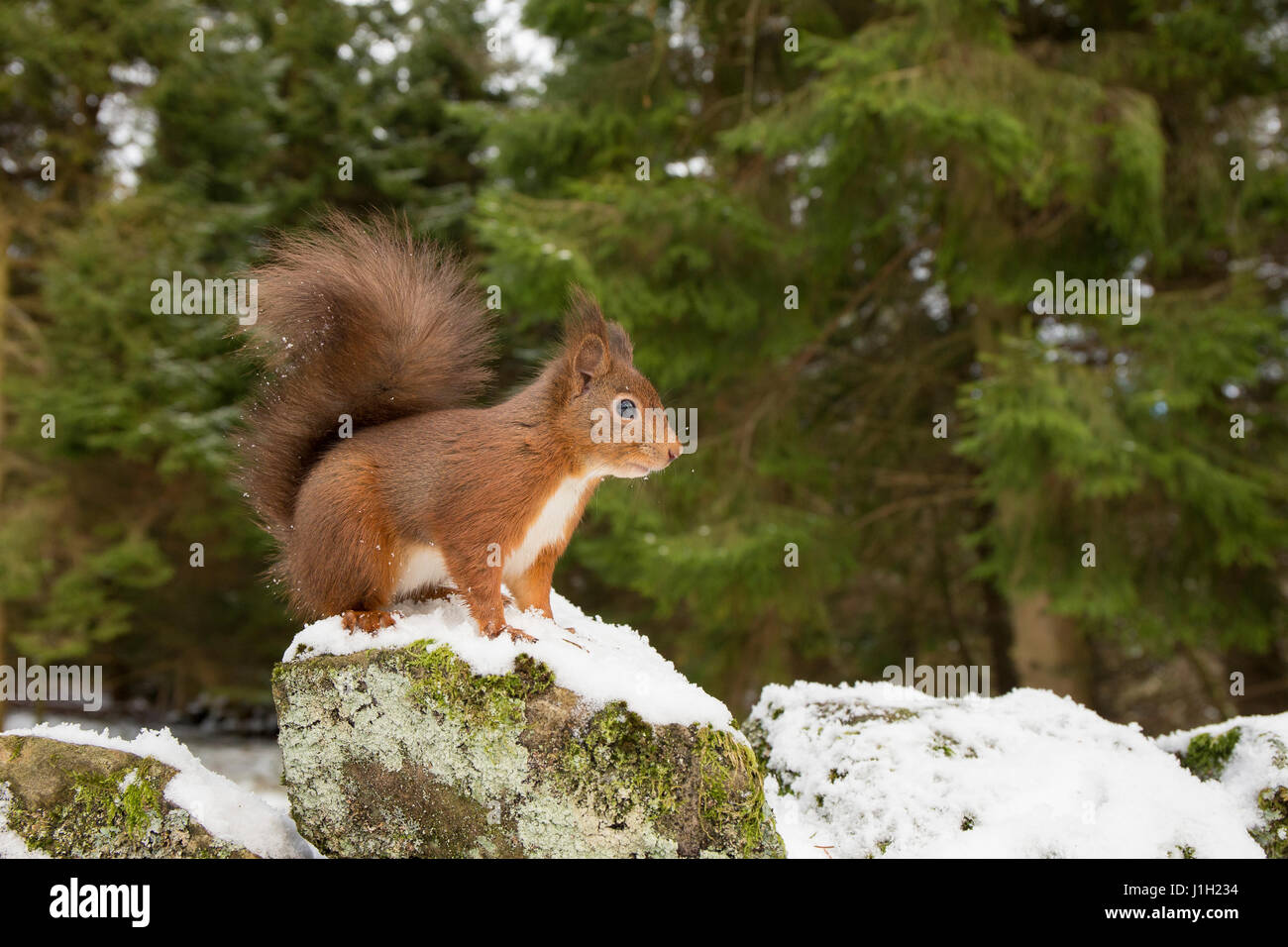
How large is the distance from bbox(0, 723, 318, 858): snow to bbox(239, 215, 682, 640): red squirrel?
19.6 inches

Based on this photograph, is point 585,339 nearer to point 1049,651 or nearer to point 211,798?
point 211,798

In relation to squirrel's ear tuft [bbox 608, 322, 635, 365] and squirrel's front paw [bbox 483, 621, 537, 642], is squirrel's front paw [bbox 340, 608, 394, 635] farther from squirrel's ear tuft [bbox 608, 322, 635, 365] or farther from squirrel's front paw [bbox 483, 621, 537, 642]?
squirrel's ear tuft [bbox 608, 322, 635, 365]

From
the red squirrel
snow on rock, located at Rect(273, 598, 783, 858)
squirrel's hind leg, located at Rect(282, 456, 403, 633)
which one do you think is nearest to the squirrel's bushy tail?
the red squirrel

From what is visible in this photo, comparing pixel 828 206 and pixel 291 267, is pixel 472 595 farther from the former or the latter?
pixel 828 206

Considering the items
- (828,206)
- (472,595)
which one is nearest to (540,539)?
(472,595)

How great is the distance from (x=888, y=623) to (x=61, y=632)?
9.13m

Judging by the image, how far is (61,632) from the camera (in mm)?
10797

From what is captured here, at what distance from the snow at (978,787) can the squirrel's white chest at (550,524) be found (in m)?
1.00

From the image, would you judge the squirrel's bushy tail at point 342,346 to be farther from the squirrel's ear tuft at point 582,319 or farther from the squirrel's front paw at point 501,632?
the squirrel's front paw at point 501,632

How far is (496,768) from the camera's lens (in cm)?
217

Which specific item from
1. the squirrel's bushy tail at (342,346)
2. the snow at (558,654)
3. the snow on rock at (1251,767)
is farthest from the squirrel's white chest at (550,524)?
the snow on rock at (1251,767)

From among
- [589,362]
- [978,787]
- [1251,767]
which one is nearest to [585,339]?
[589,362]

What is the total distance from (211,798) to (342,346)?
1199 millimetres
